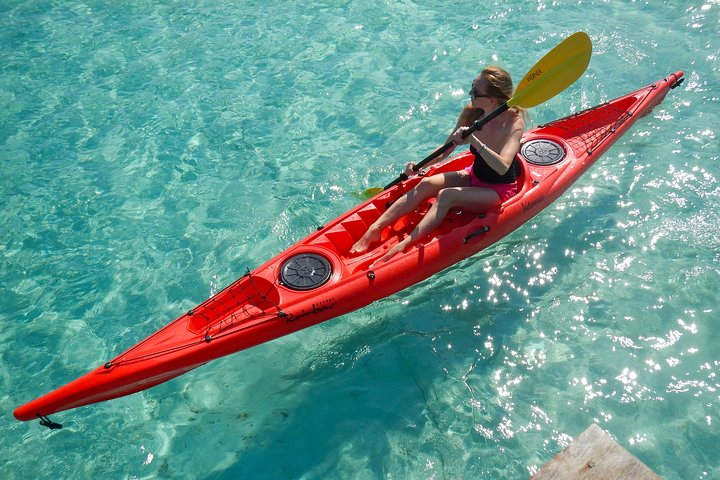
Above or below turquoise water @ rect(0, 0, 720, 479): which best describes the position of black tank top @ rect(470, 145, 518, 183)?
above

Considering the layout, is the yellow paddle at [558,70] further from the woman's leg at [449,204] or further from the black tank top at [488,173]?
the woman's leg at [449,204]

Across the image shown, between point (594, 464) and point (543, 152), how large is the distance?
3.27m

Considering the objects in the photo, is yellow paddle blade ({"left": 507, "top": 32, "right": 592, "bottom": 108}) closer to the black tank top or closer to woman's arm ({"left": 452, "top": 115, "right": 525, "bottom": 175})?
woman's arm ({"left": 452, "top": 115, "right": 525, "bottom": 175})

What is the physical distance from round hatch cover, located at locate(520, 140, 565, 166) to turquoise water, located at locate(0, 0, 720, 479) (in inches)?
22.1

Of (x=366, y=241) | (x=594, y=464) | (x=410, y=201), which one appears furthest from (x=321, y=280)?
(x=594, y=464)

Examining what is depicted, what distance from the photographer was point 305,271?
429 centimetres

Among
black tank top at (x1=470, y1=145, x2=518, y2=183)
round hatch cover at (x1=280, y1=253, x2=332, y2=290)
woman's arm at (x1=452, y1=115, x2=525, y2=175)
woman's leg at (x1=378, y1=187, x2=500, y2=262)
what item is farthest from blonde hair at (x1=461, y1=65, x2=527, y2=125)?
round hatch cover at (x1=280, y1=253, x2=332, y2=290)


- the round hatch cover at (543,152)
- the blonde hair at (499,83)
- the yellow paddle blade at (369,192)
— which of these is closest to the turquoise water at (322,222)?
the yellow paddle blade at (369,192)

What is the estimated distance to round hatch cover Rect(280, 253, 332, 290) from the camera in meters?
4.19

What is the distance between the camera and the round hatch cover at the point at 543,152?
17.6 ft

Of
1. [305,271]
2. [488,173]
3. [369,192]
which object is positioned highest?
[488,173]

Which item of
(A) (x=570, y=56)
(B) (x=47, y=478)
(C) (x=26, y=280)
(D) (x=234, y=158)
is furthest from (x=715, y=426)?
(C) (x=26, y=280)

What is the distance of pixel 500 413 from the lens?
13.2 feet

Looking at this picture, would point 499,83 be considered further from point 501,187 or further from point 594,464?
point 594,464
